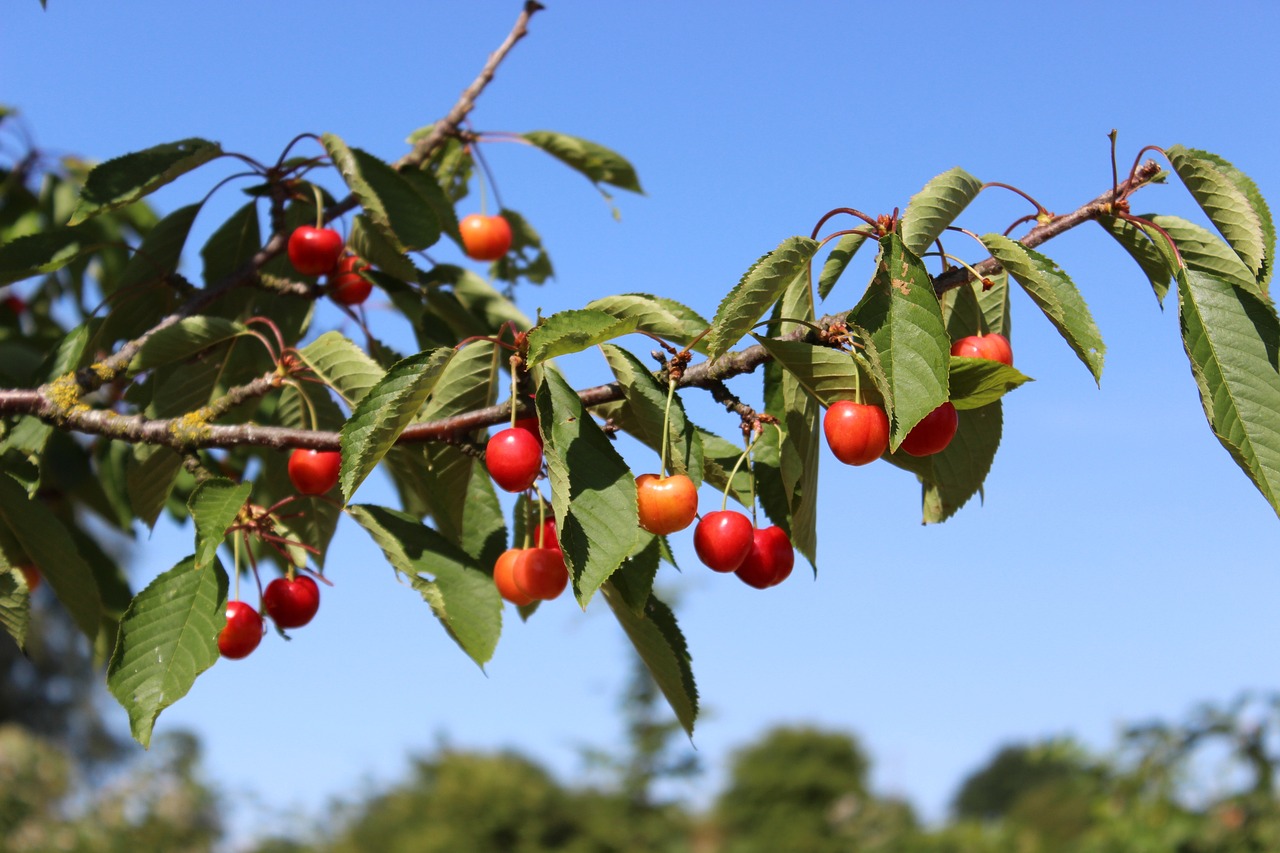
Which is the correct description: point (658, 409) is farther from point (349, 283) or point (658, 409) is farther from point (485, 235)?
point (485, 235)

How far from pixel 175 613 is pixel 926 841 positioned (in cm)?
1094

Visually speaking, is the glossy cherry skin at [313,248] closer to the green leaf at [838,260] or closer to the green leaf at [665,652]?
the green leaf at [665,652]

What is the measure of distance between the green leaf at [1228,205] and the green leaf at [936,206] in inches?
11.5

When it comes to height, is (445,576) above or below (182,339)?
below

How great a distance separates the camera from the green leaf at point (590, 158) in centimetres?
294

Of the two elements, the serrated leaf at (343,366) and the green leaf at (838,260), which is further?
the serrated leaf at (343,366)

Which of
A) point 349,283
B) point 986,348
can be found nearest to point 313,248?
point 349,283

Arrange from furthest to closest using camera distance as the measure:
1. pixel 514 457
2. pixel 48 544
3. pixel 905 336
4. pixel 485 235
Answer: pixel 485 235 → pixel 48 544 → pixel 514 457 → pixel 905 336

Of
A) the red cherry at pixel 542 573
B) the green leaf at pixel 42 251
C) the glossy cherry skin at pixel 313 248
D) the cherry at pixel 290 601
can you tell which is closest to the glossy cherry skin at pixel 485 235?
the glossy cherry skin at pixel 313 248

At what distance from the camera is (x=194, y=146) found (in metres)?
2.28

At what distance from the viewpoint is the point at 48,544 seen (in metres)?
1.86

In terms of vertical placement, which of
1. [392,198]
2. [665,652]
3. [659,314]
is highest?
[392,198]

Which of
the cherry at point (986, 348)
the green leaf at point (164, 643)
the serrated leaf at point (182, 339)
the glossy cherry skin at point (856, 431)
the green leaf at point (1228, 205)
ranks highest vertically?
the serrated leaf at point (182, 339)

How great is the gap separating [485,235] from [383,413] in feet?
6.03
